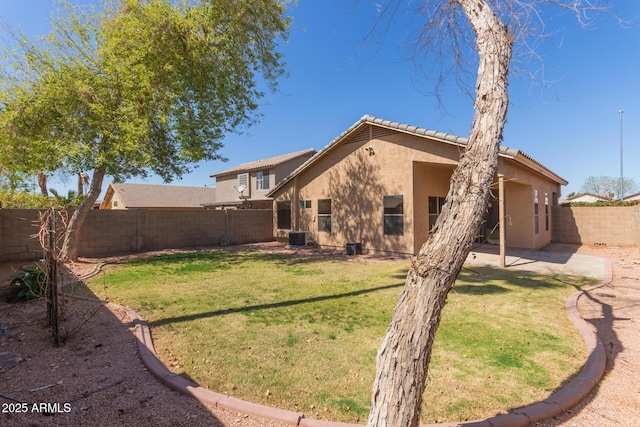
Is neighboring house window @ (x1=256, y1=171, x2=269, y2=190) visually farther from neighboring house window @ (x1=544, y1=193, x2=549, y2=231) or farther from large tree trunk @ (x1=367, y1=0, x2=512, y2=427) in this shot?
large tree trunk @ (x1=367, y1=0, x2=512, y2=427)

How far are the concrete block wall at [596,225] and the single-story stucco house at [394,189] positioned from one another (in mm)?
1202

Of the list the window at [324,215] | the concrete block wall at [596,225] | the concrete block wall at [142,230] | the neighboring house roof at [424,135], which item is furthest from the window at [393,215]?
the concrete block wall at [596,225]

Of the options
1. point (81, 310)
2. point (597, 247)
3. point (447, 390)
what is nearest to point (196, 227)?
point (81, 310)

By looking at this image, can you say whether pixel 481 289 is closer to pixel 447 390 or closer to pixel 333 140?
pixel 447 390

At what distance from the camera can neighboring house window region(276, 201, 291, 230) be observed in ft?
58.7

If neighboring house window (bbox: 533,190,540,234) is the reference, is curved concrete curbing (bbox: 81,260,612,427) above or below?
below

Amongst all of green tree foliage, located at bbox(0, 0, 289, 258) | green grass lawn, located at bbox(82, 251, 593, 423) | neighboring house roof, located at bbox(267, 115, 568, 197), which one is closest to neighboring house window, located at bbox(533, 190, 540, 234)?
neighboring house roof, located at bbox(267, 115, 568, 197)

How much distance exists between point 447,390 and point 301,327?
7.71 feet

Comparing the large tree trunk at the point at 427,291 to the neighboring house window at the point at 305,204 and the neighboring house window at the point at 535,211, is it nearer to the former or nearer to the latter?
the neighboring house window at the point at 535,211

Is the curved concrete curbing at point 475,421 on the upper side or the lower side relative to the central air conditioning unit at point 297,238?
lower

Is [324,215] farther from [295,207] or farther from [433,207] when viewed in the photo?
[433,207]

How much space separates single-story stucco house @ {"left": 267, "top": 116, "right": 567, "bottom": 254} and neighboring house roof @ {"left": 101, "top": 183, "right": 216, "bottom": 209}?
2044cm

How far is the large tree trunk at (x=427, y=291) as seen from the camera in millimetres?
1792

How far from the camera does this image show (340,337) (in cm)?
443
